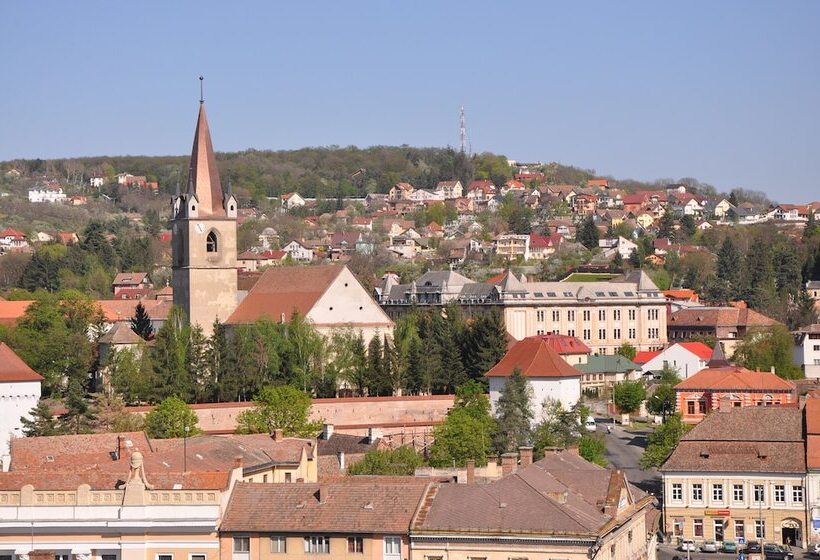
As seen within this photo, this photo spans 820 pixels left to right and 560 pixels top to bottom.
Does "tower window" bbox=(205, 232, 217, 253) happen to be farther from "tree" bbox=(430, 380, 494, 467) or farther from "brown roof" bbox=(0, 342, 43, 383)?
"brown roof" bbox=(0, 342, 43, 383)

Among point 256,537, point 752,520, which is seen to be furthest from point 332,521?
point 752,520

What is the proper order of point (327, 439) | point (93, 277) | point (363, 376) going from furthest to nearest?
point (93, 277) → point (363, 376) → point (327, 439)

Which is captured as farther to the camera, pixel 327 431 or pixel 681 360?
pixel 681 360

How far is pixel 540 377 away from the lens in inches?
3506

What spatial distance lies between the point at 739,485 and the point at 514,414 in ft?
47.9

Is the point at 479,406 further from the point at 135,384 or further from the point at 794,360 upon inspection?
the point at 794,360

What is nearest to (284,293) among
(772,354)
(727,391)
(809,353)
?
(727,391)

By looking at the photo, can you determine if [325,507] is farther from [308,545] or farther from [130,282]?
[130,282]

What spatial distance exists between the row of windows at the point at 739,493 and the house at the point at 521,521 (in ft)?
80.8

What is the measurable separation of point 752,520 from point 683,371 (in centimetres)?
4902

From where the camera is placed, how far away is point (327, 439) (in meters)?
75.5

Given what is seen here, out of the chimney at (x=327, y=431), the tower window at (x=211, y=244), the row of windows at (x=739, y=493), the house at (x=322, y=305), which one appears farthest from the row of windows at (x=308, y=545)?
the tower window at (x=211, y=244)

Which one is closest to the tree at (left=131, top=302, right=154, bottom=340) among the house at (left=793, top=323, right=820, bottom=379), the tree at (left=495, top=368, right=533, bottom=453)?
the tree at (left=495, top=368, right=533, bottom=453)

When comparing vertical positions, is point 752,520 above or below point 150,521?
below
